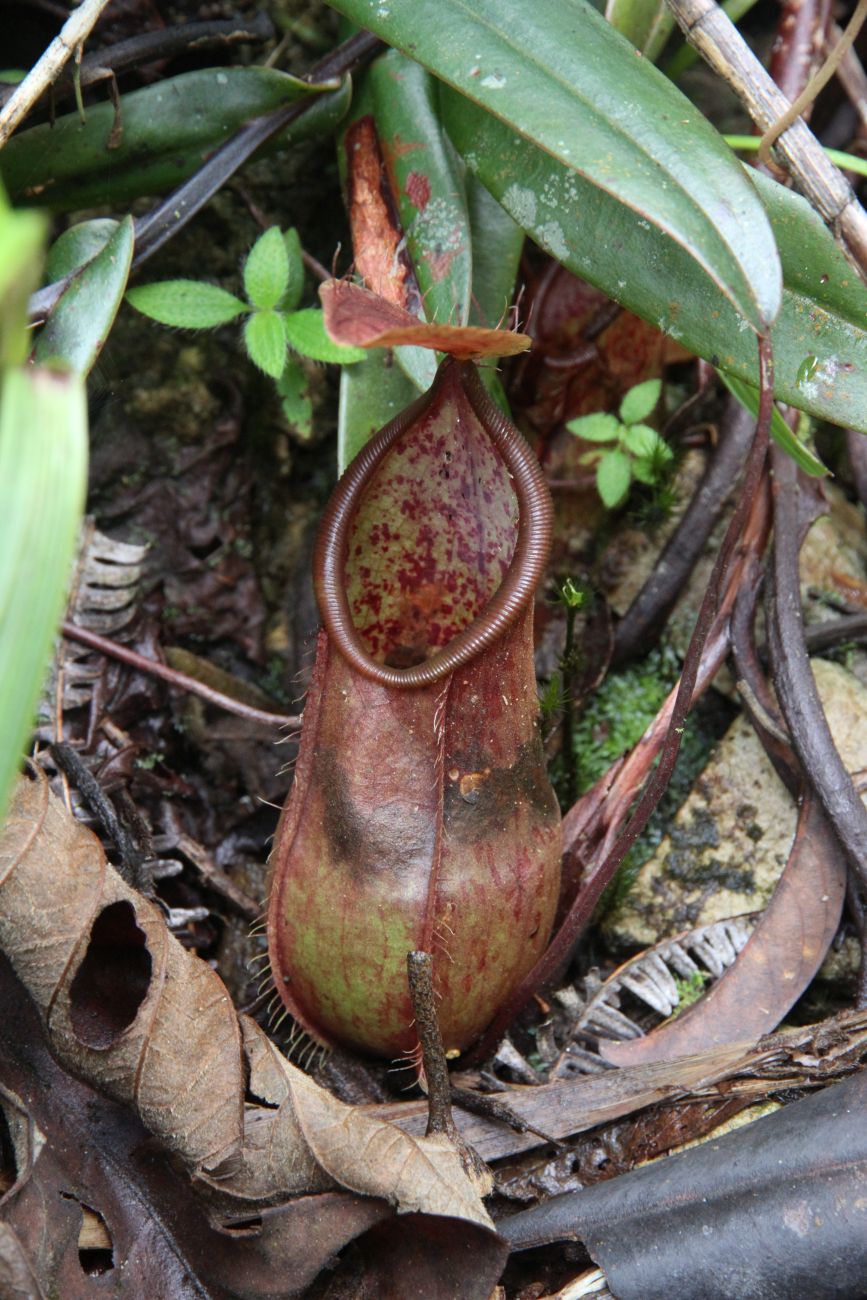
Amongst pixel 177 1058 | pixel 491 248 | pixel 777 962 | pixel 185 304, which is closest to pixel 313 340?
pixel 185 304

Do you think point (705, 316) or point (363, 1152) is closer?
point (363, 1152)

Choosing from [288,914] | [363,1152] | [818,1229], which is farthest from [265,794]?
[818,1229]

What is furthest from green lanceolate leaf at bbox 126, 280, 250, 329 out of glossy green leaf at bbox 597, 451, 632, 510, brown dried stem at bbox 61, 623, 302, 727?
glossy green leaf at bbox 597, 451, 632, 510

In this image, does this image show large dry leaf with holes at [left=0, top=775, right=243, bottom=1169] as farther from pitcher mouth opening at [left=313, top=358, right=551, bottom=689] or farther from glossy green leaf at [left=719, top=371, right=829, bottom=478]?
glossy green leaf at [left=719, top=371, right=829, bottom=478]

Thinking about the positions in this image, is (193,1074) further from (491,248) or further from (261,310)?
(491,248)

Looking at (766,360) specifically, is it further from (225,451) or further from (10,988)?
(225,451)

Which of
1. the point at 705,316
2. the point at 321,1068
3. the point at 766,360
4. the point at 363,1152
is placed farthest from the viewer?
the point at 321,1068

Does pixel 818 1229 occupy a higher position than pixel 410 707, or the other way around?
pixel 410 707
